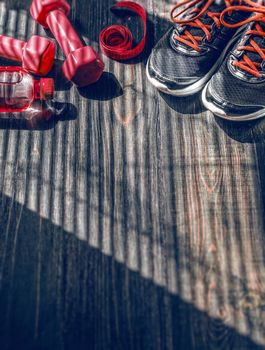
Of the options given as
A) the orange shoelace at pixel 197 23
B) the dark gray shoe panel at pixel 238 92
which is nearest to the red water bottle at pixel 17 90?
the orange shoelace at pixel 197 23

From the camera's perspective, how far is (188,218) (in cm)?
169

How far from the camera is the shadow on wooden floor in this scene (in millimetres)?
1528

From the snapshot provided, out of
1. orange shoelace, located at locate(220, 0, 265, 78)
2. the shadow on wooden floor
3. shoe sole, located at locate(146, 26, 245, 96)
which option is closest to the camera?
the shadow on wooden floor

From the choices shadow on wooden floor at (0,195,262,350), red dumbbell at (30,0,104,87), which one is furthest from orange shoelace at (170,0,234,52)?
shadow on wooden floor at (0,195,262,350)

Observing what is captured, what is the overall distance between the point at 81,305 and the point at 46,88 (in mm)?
925

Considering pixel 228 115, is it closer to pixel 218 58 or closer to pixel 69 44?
pixel 218 58

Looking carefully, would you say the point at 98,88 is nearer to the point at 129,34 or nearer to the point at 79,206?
the point at 129,34

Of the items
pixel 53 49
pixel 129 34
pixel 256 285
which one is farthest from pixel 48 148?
pixel 256 285

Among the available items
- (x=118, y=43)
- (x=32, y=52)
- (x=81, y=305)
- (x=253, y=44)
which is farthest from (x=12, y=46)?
(x=81, y=305)

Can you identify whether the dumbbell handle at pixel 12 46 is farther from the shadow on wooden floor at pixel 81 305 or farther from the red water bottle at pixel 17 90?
the shadow on wooden floor at pixel 81 305

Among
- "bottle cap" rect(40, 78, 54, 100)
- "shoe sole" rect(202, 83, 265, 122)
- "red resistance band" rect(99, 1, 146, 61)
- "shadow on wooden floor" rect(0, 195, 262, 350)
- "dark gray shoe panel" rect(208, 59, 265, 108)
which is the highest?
"red resistance band" rect(99, 1, 146, 61)

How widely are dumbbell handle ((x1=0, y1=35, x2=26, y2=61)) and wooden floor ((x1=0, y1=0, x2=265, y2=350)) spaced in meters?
0.19

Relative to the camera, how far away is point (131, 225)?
169 cm

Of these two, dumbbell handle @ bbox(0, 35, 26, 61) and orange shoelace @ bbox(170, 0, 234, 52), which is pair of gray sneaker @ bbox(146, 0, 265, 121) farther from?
dumbbell handle @ bbox(0, 35, 26, 61)
